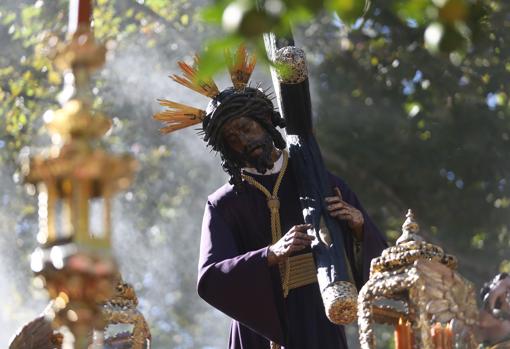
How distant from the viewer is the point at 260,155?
7.68 metres

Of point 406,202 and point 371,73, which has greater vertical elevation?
point 371,73

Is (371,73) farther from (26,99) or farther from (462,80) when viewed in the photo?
(26,99)

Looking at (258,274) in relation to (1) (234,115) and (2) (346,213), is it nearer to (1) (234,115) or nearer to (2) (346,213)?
(2) (346,213)

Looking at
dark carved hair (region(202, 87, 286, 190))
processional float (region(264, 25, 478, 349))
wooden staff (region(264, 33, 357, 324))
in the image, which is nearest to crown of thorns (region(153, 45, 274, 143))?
dark carved hair (region(202, 87, 286, 190))

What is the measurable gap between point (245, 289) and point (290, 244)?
35 cm

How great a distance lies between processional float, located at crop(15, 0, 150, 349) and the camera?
13.1 ft

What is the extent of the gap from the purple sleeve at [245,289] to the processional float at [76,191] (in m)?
3.06

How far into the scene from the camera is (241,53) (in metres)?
7.87

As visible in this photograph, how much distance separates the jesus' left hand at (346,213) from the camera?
7.40m

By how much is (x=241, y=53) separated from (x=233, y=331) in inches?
50.8

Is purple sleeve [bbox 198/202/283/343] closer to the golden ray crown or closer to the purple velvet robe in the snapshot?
the purple velvet robe

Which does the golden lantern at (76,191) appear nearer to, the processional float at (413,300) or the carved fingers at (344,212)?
the processional float at (413,300)

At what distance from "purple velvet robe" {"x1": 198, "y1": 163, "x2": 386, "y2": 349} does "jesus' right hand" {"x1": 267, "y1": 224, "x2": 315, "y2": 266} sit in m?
0.05

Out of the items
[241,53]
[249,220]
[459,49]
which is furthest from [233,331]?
[459,49]
